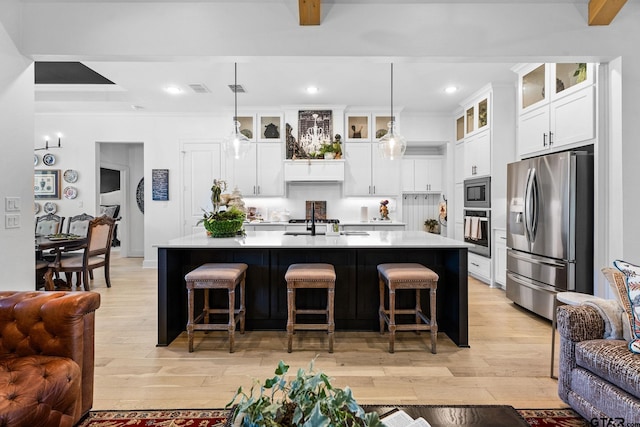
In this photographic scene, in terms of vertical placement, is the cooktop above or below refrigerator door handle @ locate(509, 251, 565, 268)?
above

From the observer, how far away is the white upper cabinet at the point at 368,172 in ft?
20.6

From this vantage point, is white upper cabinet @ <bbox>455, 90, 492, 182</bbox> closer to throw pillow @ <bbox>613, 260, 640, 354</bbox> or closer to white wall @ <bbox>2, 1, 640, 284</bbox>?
white wall @ <bbox>2, 1, 640, 284</bbox>

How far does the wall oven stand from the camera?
5.05 meters

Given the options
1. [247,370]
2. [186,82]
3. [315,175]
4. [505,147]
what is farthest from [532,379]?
[186,82]

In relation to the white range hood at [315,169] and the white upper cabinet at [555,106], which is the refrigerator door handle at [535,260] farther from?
the white range hood at [315,169]

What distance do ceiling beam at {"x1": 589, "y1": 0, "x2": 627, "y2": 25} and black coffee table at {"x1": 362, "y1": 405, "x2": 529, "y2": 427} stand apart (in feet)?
9.45

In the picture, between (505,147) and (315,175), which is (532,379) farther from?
(315,175)

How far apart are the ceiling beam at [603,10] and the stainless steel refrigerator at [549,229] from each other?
105 centimetres

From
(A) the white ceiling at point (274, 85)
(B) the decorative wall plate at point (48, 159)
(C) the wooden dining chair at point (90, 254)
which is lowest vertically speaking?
(C) the wooden dining chair at point (90, 254)

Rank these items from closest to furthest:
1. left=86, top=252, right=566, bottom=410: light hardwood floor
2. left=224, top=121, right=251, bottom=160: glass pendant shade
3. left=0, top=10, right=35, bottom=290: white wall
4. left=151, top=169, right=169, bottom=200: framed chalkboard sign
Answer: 1. left=86, top=252, right=566, bottom=410: light hardwood floor
2. left=0, top=10, right=35, bottom=290: white wall
3. left=224, top=121, right=251, bottom=160: glass pendant shade
4. left=151, top=169, right=169, bottom=200: framed chalkboard sign

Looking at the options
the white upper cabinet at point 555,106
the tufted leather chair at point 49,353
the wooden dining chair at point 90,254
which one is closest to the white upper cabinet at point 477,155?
the white upper cabinet at point 555,106

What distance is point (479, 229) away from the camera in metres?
5.20

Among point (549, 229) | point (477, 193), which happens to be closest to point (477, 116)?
point (477, 193)

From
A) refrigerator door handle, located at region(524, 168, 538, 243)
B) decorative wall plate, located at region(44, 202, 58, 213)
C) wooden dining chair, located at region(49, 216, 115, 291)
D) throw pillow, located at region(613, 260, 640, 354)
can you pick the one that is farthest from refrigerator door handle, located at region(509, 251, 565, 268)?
decorative wall plate, located at region(44, 202, 58, 213)
